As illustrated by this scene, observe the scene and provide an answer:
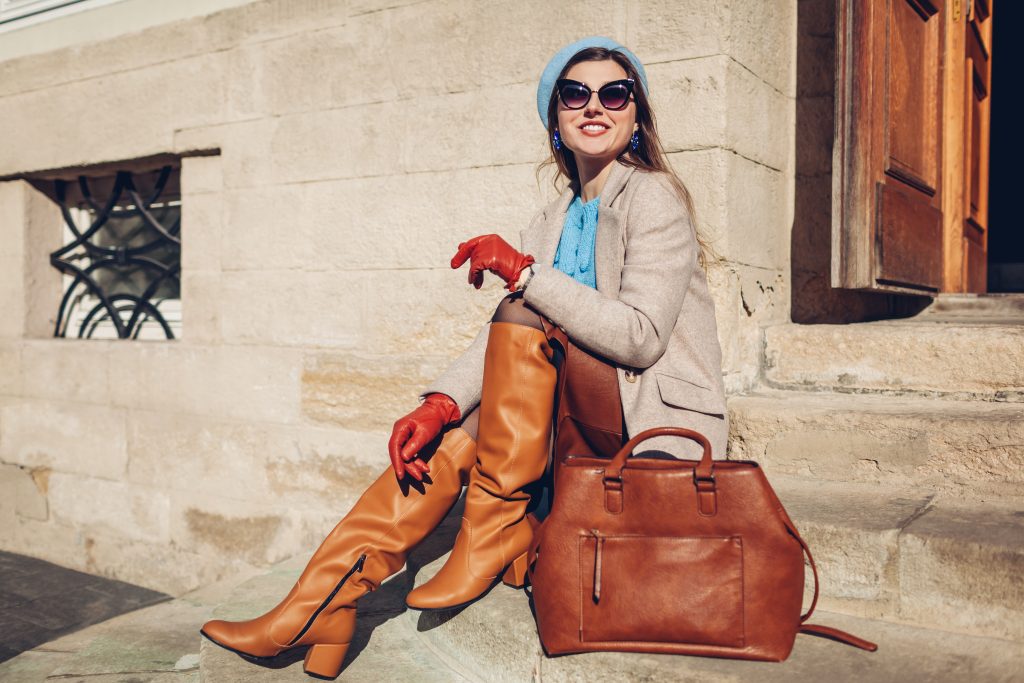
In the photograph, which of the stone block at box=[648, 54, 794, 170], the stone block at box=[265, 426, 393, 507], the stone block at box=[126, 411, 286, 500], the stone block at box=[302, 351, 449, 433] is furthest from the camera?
the stone block at box=[126, 411, 286, 500]

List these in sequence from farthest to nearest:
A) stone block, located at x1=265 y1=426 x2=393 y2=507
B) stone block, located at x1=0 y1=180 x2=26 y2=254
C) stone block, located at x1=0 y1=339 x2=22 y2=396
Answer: stone block, located at x1=0 y1=180 x2=26 y2=254, stone block, located at x1=0 y1=339 x2=22 y2=396, stone block, located at x1=265 y1=426 x2=393 y2=507

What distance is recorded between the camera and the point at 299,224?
388cm

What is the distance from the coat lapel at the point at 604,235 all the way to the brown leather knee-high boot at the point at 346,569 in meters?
0.61

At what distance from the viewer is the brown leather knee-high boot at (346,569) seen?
2107mm

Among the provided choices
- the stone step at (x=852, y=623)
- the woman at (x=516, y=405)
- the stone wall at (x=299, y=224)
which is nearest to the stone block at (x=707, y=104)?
the stone wall at (x=299, y=224)

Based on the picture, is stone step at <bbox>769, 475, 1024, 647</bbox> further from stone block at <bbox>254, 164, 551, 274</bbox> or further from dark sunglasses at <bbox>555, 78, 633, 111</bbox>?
stone block at <bbox>254, 164, 551, 274</bbox>

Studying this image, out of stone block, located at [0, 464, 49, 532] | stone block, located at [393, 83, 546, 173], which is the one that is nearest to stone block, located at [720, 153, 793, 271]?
stone block, located at [393, 83, 546, 173]

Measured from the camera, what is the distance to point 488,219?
337 centimetres

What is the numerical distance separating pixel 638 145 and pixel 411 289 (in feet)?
4.46

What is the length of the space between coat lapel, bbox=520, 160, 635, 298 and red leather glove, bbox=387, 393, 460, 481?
0.53 m

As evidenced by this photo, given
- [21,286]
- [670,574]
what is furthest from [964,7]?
[21,286]

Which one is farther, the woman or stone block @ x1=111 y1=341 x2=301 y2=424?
stone block @ x1=111 y1=341 x2=301 y2=424

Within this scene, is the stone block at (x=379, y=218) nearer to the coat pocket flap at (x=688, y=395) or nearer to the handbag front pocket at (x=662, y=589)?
the coat pocket flap at (x=688, y=395)

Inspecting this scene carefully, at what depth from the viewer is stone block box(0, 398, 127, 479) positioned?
4430 millimetres
